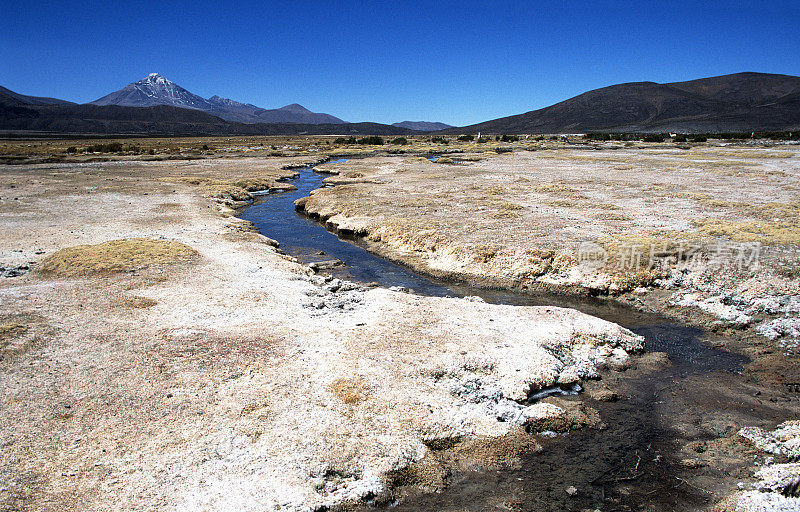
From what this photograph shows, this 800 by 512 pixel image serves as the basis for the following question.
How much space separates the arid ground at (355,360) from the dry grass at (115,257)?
124mm

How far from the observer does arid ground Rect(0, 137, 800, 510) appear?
717 centimetres

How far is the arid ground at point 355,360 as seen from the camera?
282 inches

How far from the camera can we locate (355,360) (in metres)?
10.0

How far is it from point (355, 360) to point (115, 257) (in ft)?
39.6

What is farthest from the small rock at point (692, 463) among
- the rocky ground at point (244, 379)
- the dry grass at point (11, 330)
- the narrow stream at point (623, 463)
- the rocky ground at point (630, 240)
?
the dry grass at point (11, 330)

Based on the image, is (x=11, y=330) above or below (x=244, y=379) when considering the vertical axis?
above

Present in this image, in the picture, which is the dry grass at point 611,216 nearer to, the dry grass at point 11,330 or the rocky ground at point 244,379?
the rocky ground at point 244,379

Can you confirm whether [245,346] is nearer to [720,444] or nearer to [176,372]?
[176,372]

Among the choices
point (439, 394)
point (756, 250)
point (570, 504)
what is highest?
point (756, 250)

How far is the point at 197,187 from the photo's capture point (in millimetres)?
39469

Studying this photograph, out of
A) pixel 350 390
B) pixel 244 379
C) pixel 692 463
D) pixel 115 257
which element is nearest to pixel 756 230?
pixel 692 463

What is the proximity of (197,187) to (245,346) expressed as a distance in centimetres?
3305

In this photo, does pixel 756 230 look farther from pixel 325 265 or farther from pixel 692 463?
pixel 325 265

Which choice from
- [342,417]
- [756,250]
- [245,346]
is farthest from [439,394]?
[756,250]
